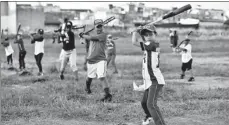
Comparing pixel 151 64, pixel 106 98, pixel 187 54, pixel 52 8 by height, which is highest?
pixel 52 8

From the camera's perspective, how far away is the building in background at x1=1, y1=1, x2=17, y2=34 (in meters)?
59.0

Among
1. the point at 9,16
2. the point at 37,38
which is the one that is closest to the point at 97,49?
the point at 37,38

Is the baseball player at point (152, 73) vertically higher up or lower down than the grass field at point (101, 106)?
higher up

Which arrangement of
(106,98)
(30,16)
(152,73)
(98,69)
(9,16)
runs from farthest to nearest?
(30,16) < (9,16) < (98,69) < (106,98) < (152,73)

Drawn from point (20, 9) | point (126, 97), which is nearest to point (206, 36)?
point (20, 9)

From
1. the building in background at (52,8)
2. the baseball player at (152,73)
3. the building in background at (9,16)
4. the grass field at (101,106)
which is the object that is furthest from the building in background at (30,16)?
the baseball player at (152,73)

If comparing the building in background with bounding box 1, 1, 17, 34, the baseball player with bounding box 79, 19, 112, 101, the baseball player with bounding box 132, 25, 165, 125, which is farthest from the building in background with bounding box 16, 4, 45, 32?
the baseball player with bounding box 132, 25, 165, 125

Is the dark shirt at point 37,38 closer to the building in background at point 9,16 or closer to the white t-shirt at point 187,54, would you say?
the white t-shirt at point 187,54

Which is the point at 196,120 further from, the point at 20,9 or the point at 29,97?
the point at 20,9

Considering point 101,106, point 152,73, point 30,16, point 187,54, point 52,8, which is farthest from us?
point 52,8

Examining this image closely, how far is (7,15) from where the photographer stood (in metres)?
61.1

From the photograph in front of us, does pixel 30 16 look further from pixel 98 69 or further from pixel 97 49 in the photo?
pixel 98 69

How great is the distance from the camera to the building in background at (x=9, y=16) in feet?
194

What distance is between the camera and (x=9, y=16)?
60.6 m
